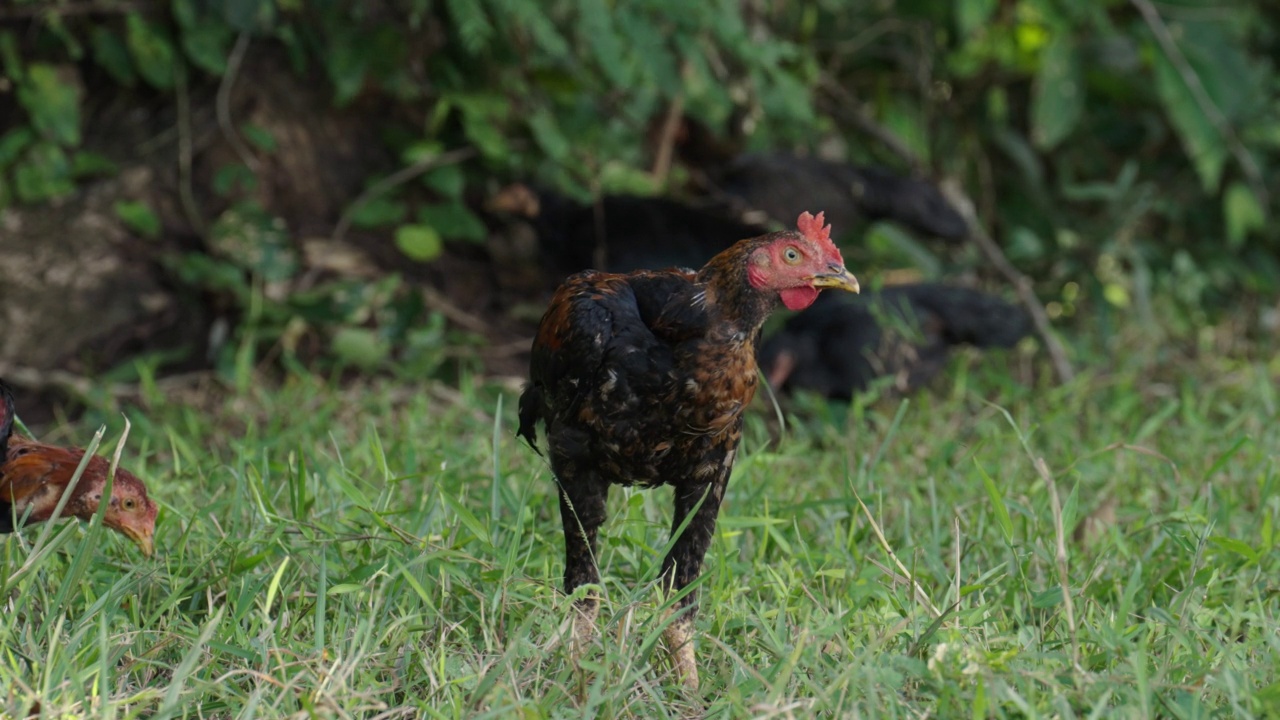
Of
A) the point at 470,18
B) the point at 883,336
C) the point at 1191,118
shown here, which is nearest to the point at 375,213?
the point at 470,18

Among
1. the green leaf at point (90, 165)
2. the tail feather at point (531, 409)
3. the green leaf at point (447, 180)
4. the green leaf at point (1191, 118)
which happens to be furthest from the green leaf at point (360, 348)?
the green leaf at point (1191, 118)

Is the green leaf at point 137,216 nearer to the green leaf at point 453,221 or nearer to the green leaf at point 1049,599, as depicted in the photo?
the green leaf at point 453,221

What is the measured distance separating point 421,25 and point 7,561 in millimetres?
3171

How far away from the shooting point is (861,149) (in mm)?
6633

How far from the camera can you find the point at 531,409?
9.53 feet

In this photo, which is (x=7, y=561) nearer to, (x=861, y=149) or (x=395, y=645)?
(x=395, y=645)

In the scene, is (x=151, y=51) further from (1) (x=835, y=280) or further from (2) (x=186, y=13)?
(1) (x=835, y=280)

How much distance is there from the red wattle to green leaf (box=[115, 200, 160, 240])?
3.25 meters

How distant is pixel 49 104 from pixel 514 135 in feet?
5.83

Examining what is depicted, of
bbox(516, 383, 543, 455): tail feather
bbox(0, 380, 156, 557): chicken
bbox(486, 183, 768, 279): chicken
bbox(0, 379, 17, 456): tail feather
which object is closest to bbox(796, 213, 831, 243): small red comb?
bbox(516, 383, 543, 455): tail feather

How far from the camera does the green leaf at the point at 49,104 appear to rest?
481 centimetres

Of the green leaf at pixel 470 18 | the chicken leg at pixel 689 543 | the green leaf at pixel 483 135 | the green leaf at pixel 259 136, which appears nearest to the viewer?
the chicken leg at pixel 689 543

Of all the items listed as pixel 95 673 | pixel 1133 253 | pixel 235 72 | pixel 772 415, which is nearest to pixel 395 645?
pixel 95 673

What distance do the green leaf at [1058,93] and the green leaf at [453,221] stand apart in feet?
8.98
